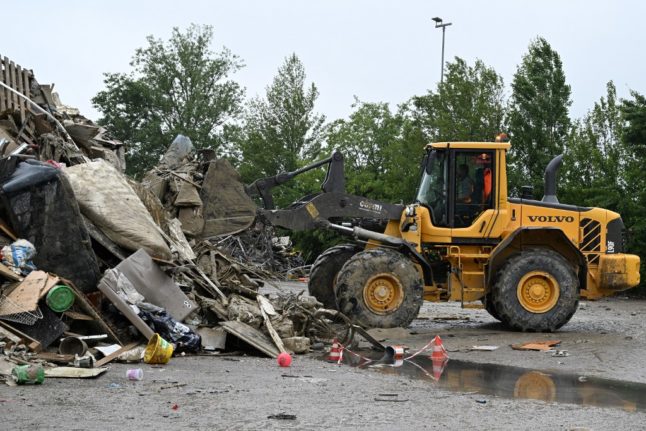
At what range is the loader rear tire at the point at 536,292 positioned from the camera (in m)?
14.8

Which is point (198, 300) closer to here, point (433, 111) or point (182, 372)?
point (182, 372)

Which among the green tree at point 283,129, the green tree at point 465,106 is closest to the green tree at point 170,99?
the green tree at point 283,129

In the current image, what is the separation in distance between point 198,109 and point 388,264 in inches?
2013

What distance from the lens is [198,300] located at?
12.8m

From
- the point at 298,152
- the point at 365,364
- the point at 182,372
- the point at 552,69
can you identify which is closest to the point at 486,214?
the point at 365,364

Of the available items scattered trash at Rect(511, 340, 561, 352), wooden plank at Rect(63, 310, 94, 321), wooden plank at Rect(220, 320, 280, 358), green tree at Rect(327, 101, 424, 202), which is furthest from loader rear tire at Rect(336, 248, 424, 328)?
green tree at Rect(327, 101, 424, 202)

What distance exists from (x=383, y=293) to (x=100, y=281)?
468cm

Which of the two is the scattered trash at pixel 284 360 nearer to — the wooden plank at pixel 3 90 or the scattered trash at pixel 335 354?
the scattered trash at pixel 335 354

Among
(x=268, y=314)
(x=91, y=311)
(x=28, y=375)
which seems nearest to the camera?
(x=28, y=375)

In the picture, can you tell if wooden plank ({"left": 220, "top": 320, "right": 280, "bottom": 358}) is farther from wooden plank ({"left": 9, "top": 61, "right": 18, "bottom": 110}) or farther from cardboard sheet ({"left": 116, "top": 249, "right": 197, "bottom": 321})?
wooden plank ({"left": 9, "top": 61, "right": 18, "bottom": 110})

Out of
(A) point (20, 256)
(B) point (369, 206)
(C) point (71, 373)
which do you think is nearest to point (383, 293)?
(B) point (369, 206)

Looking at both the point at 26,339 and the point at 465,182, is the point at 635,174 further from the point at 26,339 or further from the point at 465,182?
the point at 26,339

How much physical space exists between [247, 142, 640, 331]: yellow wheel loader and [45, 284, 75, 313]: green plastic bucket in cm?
483

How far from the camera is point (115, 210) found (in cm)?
1253
